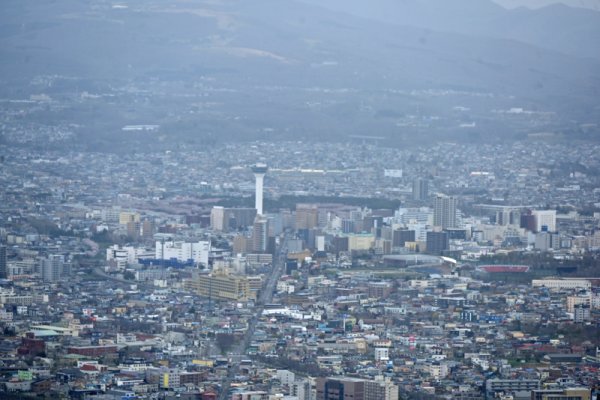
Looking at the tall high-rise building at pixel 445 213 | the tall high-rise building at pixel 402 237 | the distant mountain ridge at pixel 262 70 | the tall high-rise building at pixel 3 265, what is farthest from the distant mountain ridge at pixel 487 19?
the tall high-rise building at pixel 3 265

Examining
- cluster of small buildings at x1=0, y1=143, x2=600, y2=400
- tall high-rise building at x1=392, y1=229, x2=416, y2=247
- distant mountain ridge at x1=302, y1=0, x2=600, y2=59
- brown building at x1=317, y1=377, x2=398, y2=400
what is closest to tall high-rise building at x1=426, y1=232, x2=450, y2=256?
cluster of small buildings at x1=0, y1=143, x2=600, y2=400

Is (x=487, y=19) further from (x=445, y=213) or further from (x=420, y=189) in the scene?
(x=445, y=213)

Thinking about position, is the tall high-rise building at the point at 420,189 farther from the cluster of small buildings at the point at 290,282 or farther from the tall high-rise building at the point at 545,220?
the tall high-rise building at the point at 545,220

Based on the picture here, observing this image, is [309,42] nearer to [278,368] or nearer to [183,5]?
[183,5]

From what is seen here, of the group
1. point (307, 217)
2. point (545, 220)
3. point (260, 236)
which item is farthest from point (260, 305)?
point (545, 220)

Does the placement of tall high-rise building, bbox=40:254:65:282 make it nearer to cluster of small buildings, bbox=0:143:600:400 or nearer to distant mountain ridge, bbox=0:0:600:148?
cluster of small buildings, bbox=0:143:600:400
